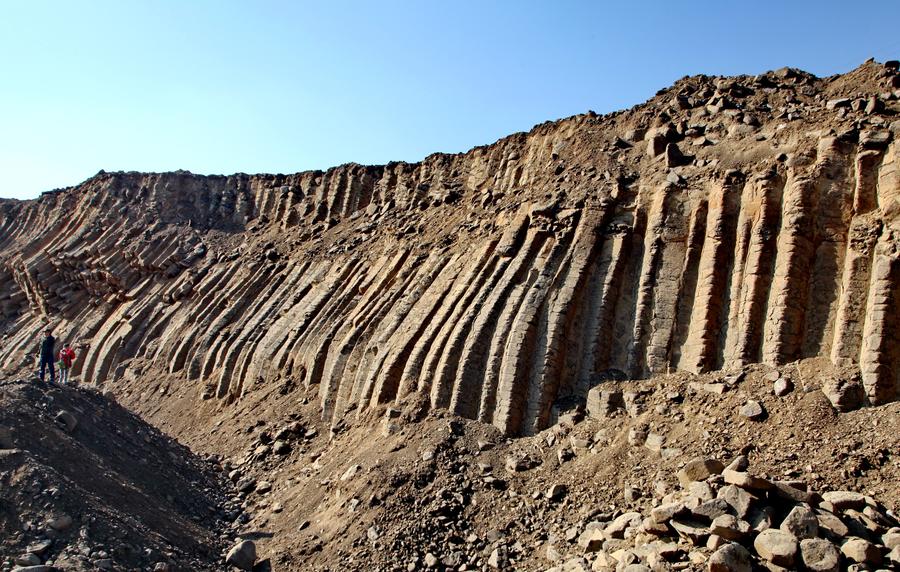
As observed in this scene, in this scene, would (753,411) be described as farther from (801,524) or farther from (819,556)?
(819,556)

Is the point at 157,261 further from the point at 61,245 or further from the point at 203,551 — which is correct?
the point at 203,551

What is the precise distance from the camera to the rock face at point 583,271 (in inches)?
481

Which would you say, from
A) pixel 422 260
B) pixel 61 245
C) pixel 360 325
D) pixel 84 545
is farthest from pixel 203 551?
pixel 61 245

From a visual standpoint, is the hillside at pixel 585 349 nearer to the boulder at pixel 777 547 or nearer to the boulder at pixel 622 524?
the boulder at pixel 622 524

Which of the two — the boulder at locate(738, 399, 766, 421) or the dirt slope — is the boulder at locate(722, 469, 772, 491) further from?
the dirt slope

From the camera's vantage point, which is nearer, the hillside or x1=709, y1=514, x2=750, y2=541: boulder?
x1=709, y1=514, x2=750, y2=541: boulder

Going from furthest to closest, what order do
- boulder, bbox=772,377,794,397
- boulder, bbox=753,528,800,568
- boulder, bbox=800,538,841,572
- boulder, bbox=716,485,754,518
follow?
boulder, bbox=772,377,794,397
boulder, bbox=716,485,754,518
boulder, bbox=753,528,800,568
boulder, bbox=800,538,841,572

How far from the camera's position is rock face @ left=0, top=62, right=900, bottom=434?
40.1 feet

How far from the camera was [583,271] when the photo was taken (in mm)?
14297

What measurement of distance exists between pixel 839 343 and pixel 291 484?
32.0 ft

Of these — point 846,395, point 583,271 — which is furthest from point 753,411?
point 583,271

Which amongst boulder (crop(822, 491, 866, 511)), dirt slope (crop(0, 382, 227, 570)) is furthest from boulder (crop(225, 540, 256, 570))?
boulder (crop(822, 491, 866, 511))

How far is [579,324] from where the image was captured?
1379cm

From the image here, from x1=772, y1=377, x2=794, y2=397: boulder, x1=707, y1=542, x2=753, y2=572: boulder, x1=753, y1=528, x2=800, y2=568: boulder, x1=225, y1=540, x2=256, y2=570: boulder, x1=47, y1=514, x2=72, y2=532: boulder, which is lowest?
x1=225, y1=540, x2=256, y2=570: boulder
